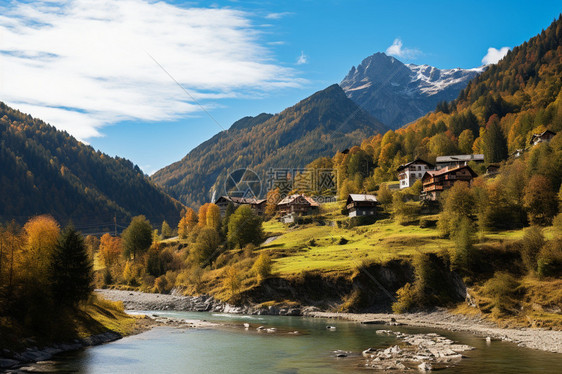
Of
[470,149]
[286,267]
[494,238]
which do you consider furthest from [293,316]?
[470,149]

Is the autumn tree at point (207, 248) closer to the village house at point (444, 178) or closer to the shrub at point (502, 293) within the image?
the village house at point (444, 178)

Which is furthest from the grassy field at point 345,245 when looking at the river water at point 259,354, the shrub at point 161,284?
the shrub at point 161,284

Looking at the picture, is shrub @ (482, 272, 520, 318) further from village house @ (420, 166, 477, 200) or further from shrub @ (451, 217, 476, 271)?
village house @ (420, 166, 477, 200)

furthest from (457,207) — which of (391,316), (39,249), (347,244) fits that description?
(39,249)

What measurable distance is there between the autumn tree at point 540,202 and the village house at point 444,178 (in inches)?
1141

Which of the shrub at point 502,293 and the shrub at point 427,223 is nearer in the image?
the shrub at point 502,293

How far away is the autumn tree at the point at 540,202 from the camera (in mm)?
105875

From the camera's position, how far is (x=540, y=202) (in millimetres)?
107000

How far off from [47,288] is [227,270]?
69786mm

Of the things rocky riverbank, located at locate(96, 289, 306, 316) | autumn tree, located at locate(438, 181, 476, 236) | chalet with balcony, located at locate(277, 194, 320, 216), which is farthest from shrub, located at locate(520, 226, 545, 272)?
chalet with balcony, located at locate(277, 194, 320, 216)

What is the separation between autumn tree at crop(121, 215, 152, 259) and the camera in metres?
166

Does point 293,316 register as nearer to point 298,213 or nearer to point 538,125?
point 298,213

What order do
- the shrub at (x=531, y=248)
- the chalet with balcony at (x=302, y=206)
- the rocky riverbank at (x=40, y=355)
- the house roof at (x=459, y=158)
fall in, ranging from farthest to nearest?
the house roof at (x=459, y=158), the chalet with balcony at (x=302, y=206), the shrub at (x=531, y=248), the rocky riverbank at (x=40, y=355)

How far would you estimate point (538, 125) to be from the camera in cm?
17338
